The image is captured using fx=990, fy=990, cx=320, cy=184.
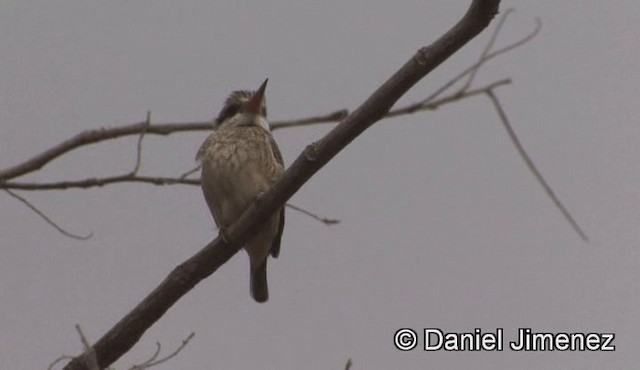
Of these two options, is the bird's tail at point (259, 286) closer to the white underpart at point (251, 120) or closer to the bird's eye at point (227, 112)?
the white underpart at point (251, 120)

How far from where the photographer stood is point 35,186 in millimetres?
3164

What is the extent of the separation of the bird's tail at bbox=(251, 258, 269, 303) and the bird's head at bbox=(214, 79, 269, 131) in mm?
678

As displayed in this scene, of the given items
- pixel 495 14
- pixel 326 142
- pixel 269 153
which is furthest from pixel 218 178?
pixel 495 14

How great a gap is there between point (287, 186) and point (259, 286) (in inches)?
87.4

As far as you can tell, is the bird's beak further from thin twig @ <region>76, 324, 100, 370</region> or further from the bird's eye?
thin twig @ <region>76, 324, 100, 370</region>

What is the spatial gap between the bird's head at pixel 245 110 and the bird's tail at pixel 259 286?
26.7 inches

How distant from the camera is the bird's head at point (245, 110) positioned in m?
4.78

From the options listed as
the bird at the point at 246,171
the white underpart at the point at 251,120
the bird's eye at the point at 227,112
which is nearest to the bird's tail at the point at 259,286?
the bird at the point at 246,171

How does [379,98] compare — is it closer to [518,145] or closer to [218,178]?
[518,145]

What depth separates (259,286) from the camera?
483 centimetres

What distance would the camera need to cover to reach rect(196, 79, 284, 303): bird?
4273 millimetres

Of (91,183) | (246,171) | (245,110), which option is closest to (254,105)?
(245,110)

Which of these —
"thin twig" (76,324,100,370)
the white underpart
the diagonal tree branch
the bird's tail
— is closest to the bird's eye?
the white underpart

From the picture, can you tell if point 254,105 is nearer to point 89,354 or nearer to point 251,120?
point 251,120
